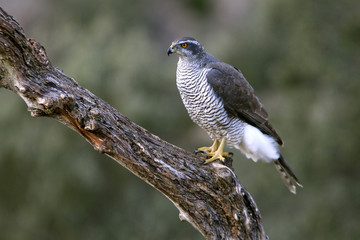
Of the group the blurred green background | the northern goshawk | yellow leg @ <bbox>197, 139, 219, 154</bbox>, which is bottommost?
yellow leg @ <bbox>197, 139, 219, 154</bbox>

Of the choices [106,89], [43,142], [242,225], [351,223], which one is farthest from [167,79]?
[242,225]

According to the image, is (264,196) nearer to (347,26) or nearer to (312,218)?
(312,218)

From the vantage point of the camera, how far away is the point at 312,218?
10.4 metres

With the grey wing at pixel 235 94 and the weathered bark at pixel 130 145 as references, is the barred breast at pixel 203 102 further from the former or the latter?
the weathered bark at pixel 130 145

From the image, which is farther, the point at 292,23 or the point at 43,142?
the point at 43,142

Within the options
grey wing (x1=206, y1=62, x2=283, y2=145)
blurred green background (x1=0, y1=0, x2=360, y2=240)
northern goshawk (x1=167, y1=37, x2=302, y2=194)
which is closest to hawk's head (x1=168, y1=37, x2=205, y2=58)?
northern goshawk (x1=167, y1=37, x2=302, y2=194)

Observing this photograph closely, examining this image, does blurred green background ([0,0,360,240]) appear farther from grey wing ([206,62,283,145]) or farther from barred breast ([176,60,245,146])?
barred breast ([176,60,245,146])

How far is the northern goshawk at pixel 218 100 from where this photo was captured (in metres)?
5.14

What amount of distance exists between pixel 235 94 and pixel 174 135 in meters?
9.97

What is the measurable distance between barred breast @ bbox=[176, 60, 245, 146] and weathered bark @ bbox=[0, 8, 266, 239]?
61cm

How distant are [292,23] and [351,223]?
4907mm

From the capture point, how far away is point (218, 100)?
5.18m

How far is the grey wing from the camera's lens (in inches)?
203

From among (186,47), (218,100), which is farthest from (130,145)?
(186,47)
